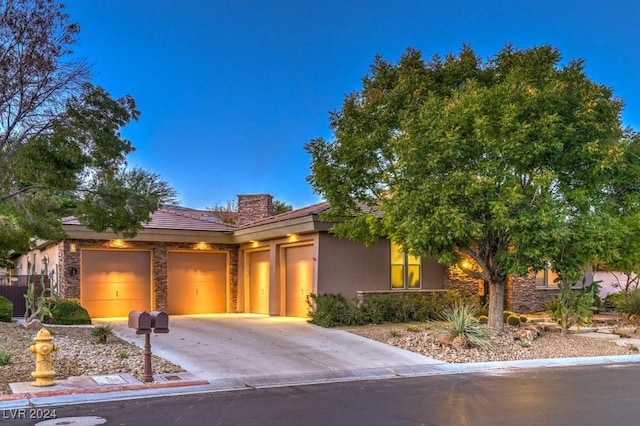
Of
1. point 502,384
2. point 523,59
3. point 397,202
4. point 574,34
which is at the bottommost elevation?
point 502,384

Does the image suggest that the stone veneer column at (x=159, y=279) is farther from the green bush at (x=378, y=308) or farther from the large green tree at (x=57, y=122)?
the large green tree at (x=57, y=122)

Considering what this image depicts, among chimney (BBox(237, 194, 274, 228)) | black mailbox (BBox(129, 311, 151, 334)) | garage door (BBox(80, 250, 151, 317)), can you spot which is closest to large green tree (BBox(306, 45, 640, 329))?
black mailbox (BBox(129, 311, 151, 334))

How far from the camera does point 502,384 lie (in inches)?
380

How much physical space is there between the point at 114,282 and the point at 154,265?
145 cm

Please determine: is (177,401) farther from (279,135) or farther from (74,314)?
(279,135)

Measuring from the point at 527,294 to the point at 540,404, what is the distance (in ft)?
47.4

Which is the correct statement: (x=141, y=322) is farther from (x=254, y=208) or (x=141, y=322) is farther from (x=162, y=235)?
(x=254, y=208)

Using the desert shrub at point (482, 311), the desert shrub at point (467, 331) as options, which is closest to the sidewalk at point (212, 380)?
the desert shrub at point (467, 331)

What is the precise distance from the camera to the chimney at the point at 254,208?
2344 cm

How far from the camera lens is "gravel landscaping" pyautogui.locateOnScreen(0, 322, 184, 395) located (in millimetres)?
9430

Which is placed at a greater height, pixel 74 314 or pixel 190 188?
pixel 190 188

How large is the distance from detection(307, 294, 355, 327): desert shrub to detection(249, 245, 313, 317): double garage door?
51.7 inches

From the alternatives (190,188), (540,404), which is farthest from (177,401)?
(190,188)

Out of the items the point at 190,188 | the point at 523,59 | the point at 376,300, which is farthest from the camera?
the point at 190,188
